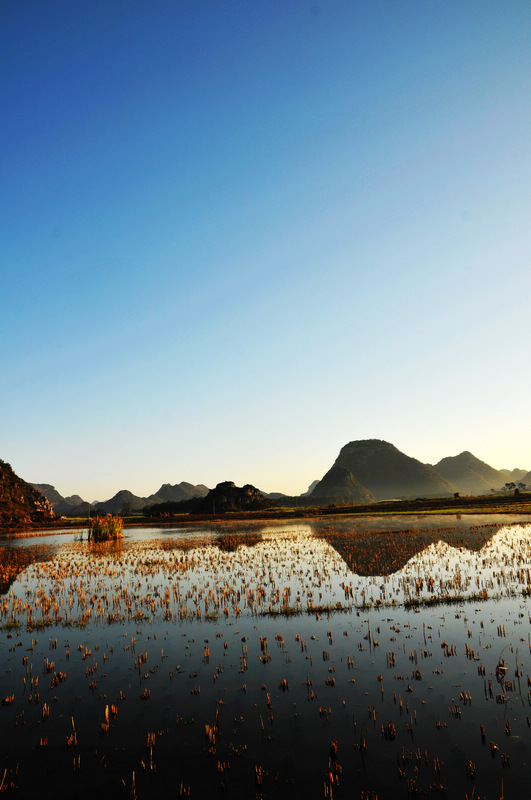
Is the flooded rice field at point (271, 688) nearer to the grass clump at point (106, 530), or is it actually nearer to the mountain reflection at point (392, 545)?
the mountain reflection at point (392, 545)

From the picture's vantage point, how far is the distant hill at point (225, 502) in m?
128

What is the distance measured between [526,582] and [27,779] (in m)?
19.0

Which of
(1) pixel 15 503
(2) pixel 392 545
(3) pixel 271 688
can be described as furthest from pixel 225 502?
(3) pixel 271 688

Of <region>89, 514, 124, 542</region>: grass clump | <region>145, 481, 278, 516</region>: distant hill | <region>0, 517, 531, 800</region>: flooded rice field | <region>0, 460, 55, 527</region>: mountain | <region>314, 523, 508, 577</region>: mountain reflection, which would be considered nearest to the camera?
<region>0, 517, 531, 800</region>: flooded rice field

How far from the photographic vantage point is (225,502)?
13075 cm

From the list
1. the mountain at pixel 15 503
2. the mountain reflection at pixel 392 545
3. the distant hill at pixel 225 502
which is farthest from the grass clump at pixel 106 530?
the distant hill at pixel 225 502

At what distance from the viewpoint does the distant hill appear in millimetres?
128250

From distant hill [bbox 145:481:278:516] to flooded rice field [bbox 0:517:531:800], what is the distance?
110419 millimetres

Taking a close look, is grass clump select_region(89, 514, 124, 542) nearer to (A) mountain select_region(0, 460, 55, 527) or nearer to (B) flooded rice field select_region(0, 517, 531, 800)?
(B) flooded rice field select_region(0, 517, 531, 800)

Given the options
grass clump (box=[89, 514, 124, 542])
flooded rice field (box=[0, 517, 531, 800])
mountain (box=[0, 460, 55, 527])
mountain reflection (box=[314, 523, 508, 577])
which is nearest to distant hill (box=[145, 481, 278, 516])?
mountain (box=[0, 460, 55, 527])

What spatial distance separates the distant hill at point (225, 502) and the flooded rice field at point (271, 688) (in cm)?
11042

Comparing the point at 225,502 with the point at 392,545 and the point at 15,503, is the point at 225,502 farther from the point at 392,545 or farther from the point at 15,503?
the point at 392,545

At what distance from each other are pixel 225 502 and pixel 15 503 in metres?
55.6

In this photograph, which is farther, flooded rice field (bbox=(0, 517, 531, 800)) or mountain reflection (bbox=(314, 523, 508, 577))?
mountain reflection (bbox=(314, 523, 508, 577))
